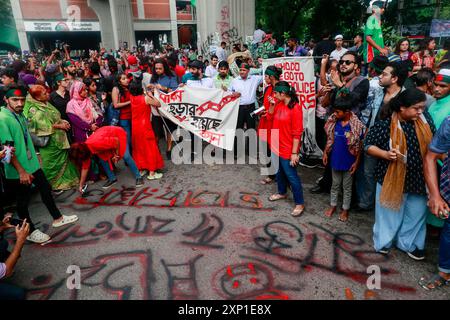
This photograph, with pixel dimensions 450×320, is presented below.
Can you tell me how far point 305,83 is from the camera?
5.19 m

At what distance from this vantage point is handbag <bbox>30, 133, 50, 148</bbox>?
4.59m

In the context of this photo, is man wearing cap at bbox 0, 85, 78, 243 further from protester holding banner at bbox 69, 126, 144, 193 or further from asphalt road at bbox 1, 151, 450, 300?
protester holding banner at bbox 69, 126, 144, 193

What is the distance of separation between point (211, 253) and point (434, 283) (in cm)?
216

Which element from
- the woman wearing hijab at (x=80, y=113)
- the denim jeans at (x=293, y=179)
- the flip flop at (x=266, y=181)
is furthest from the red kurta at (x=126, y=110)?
the denim jeans at (x=293, y=179)

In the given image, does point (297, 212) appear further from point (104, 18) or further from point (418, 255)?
point (104, 18)

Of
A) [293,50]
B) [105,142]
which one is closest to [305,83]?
[105,142]

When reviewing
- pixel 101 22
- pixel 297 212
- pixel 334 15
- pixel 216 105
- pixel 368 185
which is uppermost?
pixel 101 22

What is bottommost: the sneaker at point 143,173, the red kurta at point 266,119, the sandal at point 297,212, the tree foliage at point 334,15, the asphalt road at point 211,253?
the asphalt road at point 211,253

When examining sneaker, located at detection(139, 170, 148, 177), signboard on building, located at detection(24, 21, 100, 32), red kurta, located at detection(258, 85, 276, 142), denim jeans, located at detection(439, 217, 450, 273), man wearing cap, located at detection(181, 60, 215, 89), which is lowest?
sneaker, located at detection(139, 170, 148, 177)

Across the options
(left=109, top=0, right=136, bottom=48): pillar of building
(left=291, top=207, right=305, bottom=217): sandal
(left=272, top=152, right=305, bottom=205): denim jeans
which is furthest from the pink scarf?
(left=109, top=0, right=136, bottom=48): pillar of building

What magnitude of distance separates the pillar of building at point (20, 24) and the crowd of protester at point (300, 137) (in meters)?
29.1

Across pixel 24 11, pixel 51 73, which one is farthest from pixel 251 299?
pixel 24 11

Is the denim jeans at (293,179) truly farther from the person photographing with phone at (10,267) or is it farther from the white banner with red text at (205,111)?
the person photographing with phone at (10,267)

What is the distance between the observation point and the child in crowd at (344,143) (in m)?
3.58
